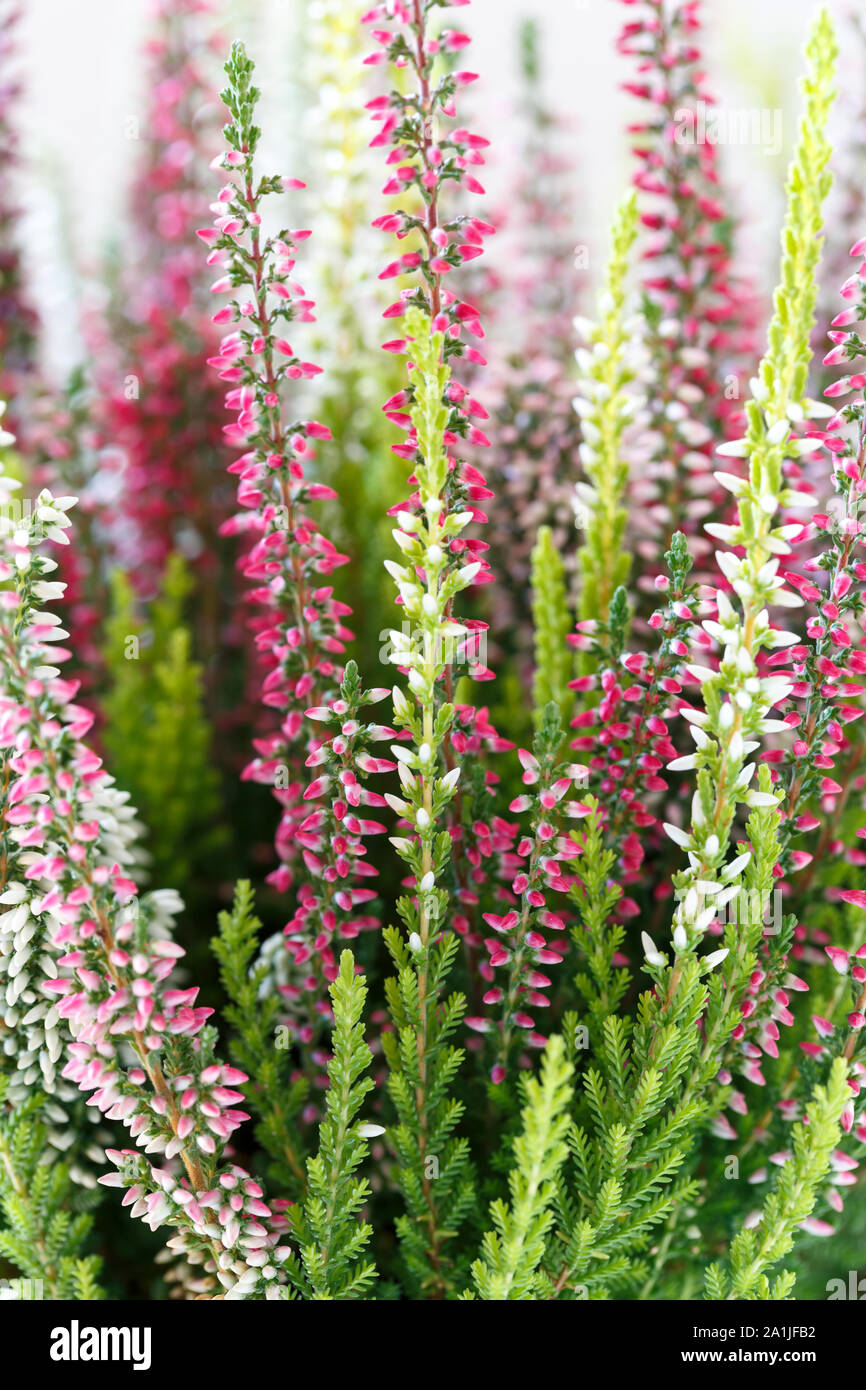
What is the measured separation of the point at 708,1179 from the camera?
579 millimetres

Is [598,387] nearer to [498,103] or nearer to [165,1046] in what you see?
[165,1046]

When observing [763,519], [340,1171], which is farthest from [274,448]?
[340,1171]

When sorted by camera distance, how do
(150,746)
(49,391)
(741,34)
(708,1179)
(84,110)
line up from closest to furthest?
(708,1179)
(150,746)
(49,391)
(741,34)
(84,110)

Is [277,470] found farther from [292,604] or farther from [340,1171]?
[340,1171]

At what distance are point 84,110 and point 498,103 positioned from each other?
101 centimetres

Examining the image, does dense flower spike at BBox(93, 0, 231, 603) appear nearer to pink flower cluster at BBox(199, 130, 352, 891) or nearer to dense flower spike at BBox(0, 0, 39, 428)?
dense flower spike at BBox(0, 0, 39, 428)

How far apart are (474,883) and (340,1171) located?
15cm

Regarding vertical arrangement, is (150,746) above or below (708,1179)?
above

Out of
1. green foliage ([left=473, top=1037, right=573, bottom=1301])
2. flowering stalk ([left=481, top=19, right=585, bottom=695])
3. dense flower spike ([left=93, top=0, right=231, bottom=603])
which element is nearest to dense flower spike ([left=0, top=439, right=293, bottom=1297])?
green foliage ([left=473, top=1037, right=573, bottom=1301])

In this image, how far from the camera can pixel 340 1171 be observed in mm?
471

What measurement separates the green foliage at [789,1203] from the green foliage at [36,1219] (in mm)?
296

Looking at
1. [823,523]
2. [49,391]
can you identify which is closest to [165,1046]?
[823,523]
